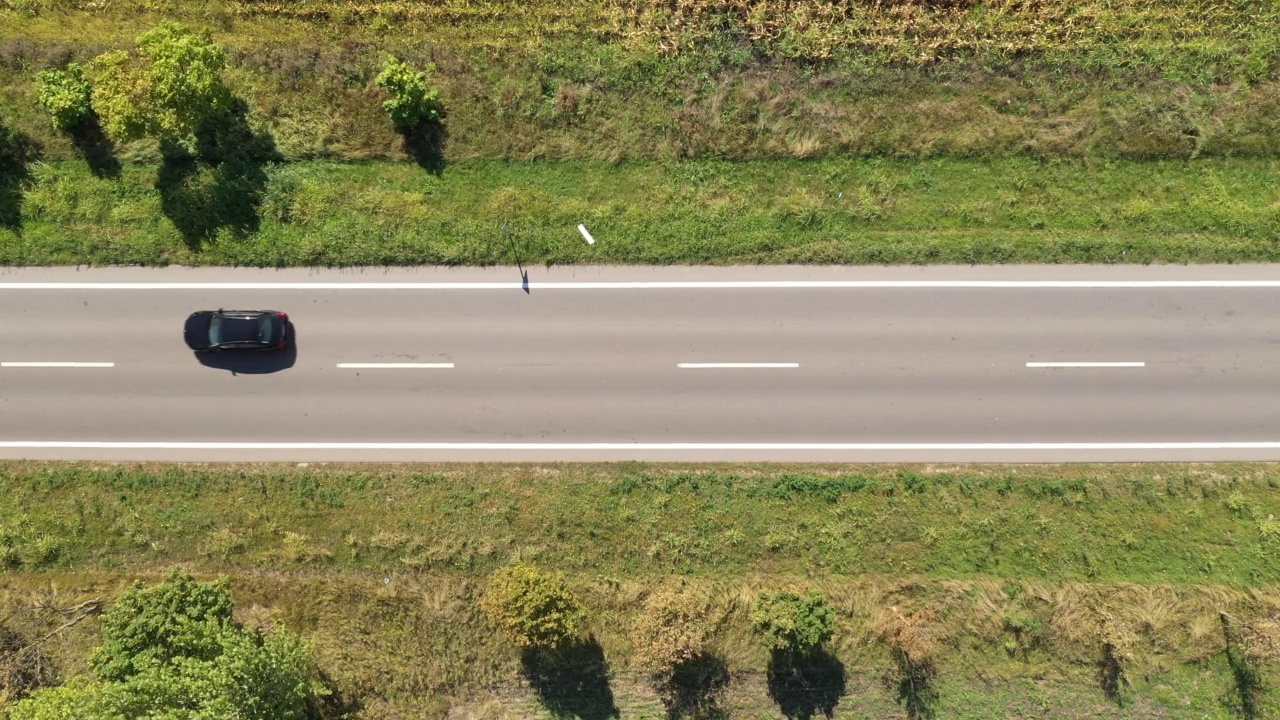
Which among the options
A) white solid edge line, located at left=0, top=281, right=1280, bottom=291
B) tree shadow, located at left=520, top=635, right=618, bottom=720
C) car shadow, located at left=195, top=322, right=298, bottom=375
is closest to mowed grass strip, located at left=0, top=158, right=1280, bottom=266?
white solid edge line, located at left=0, top=281, right=1280, bottom=291

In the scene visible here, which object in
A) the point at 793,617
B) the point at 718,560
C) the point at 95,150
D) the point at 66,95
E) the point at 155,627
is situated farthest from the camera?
the point at 95,150

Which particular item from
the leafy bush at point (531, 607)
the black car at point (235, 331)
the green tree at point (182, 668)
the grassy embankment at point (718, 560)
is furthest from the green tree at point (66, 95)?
the leafy bush at point (531, 607)

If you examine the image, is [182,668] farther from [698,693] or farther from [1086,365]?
[1086,365]

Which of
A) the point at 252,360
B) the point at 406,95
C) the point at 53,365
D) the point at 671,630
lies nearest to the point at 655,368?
the point at 671,630

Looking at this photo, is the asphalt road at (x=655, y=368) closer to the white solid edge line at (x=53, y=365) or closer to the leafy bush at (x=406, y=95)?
the white solid edge line at (x=53, y=365)

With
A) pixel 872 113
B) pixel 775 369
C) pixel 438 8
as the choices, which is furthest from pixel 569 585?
pixel 438 8

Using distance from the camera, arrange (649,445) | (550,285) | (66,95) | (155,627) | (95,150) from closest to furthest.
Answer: (155,627) → (66,95) → (649,445) → (550,285) → (95,150)

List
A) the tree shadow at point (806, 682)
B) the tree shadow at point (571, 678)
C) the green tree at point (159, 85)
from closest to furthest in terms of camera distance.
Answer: the green tree at point (159, 85), the tree shadow at point (806, 682), the tree shadow at point (571, 678)
